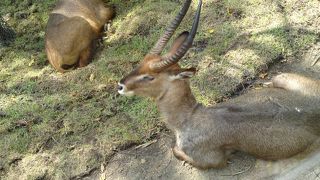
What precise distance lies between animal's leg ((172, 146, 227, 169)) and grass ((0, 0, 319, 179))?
32.2 inches

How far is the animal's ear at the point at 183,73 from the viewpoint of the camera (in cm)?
568

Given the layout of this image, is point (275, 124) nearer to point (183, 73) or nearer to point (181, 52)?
point (183, 73)

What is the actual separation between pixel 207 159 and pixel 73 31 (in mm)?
3516

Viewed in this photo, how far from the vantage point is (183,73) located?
5.73m

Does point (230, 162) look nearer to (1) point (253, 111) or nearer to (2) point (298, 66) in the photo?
(1) point (253, 111)

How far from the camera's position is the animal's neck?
19.7ft

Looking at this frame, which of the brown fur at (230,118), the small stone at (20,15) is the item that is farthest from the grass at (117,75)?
the brown fur at (230,118)

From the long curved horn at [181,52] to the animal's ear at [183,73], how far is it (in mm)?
167

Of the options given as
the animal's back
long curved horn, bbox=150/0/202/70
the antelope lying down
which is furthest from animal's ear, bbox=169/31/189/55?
the animal's back

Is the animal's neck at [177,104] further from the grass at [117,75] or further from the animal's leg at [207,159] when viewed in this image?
the grass at [117,75]

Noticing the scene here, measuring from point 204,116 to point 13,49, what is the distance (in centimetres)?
419

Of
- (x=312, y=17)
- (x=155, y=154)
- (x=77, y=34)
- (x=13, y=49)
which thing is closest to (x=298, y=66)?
(x=312, y=17)

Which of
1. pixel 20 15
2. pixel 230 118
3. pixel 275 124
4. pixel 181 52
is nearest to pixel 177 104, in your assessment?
pixel 230 118

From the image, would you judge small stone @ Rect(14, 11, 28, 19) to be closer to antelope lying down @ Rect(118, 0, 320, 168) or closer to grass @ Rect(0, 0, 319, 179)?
grass @ Rect(0, 0, 319, 179)
